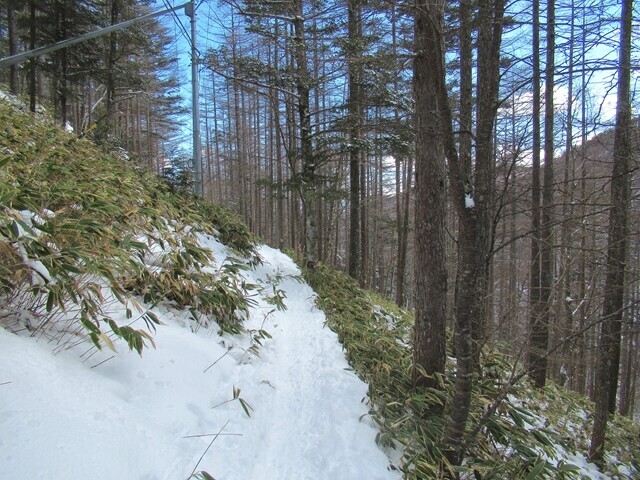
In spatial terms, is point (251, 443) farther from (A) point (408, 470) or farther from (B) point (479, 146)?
(B) point (479, 146)

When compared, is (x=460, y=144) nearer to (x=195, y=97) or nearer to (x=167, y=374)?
(x=167, y=374)

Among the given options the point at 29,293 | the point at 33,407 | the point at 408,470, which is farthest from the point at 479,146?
the point at 29,293

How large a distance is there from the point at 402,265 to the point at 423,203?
798 cm

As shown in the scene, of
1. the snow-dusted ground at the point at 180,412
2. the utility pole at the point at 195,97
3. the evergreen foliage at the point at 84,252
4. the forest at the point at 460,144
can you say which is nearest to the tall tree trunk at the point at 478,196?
the forest at the point at 460,144

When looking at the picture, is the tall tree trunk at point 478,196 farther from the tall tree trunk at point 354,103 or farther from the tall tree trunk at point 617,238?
the tall tree trunk at point 354,103

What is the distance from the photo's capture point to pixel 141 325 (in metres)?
2.59

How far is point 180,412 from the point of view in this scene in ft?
6.92

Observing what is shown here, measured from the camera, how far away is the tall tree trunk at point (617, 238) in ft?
9.06

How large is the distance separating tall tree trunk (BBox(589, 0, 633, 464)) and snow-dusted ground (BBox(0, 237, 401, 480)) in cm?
263

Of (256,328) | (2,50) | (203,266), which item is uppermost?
(2,50)

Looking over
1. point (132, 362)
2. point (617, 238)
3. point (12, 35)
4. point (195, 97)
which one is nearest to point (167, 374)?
point (132, 362)

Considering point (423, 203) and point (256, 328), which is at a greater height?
point (423, 203)

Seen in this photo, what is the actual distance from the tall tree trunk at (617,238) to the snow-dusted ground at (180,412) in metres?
2.63

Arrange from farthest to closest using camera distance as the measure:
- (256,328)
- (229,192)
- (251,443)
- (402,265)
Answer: (229,192), (402,265), (256,328), (251,443)
